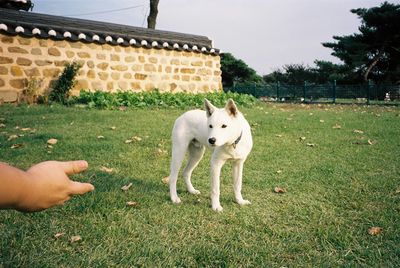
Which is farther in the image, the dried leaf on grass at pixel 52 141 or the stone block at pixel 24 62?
the stone block at pixel 24 62

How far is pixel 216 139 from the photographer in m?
3.06

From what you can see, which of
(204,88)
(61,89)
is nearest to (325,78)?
(204,88)

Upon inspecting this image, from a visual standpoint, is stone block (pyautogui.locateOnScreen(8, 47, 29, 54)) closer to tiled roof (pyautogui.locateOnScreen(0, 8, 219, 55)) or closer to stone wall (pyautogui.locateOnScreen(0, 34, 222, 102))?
stone wall (pyautogui.locateOnScreen(0, 34, 222, 102))

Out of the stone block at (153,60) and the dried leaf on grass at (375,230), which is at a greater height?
the stone block at (153,60)

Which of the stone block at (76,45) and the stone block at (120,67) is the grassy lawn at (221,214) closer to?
the stone block at (76,45)

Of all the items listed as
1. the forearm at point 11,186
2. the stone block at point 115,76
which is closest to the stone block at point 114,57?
the stone block at point 115,76

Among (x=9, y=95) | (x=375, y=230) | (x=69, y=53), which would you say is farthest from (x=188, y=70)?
(x=375, y=230)

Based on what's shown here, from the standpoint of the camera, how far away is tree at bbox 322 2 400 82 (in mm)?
24938

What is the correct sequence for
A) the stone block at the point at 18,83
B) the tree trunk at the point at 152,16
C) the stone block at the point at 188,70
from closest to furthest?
the stone block at the point at 18,83 → the stone block at the point at 188,70 → the tree trunk at the point at 152,16

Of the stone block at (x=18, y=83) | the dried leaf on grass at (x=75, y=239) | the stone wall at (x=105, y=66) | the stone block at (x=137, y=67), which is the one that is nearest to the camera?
the dried leaf on grass at (x=75, y=239)

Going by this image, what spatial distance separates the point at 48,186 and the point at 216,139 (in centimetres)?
204

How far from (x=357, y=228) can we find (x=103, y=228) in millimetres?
2127

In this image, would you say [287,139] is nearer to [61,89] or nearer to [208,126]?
[208,126]

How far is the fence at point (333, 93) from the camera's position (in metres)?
18.8
